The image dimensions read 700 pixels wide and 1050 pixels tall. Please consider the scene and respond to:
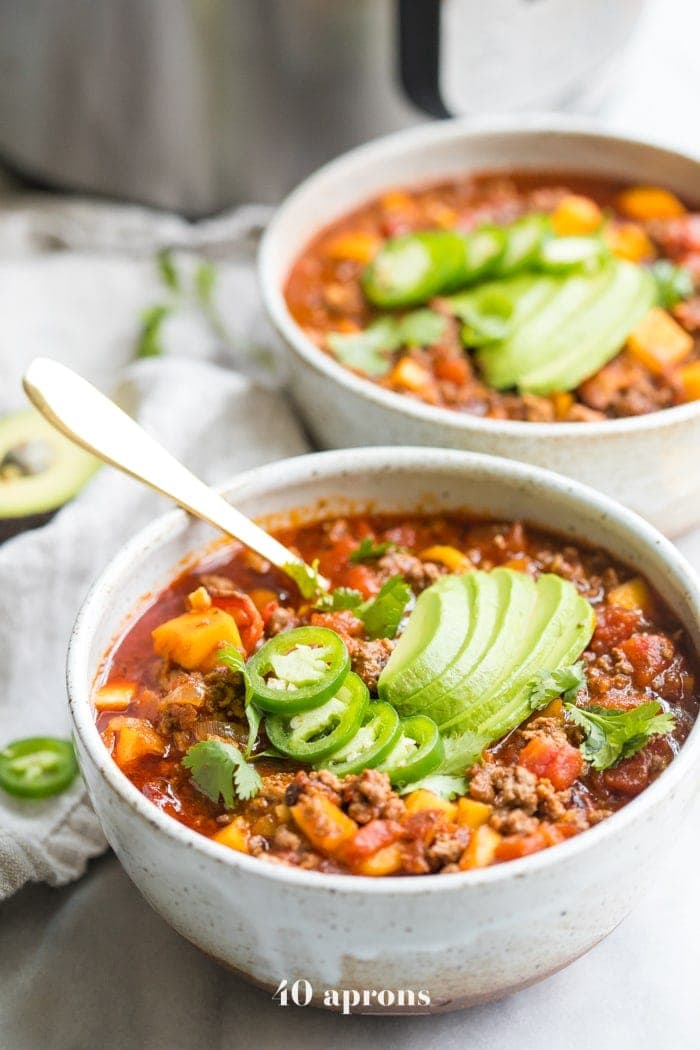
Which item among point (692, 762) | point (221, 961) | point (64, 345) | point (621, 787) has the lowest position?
point (64, 345)

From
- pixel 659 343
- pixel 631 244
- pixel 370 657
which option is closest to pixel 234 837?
pixel 370 657

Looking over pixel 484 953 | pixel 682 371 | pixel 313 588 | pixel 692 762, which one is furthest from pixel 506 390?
pixel 484 953

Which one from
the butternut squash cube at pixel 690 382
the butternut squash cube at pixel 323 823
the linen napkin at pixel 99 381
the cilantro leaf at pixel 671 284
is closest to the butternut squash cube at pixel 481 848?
the butternut squash cube at pixel 323 823

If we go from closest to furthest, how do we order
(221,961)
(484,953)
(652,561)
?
(484,953) → (221,961) → (652,561)

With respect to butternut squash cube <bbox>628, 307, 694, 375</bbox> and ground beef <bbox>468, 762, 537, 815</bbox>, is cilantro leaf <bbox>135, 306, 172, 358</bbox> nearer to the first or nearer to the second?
butternut squash cube <bbox>628, 307, 694, 375</bbox>

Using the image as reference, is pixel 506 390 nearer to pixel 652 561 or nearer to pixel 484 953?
pixel 652 561

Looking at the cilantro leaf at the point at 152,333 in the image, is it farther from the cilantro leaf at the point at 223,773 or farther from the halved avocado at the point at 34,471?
the cilantro leaf at the point at 223,773

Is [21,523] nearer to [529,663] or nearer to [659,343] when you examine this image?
[529,663]
